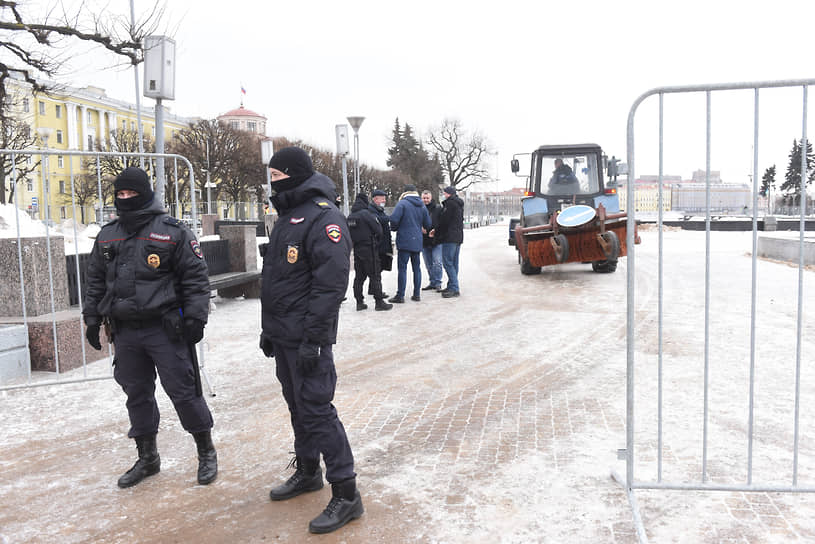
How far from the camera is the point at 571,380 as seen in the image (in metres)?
5.81

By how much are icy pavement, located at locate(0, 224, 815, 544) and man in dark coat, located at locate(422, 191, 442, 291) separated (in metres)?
3.36

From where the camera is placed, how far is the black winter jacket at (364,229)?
9.42 meters

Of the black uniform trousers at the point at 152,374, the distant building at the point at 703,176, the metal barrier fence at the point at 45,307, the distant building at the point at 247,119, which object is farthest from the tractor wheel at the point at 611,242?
the distant building at the point at 247,119

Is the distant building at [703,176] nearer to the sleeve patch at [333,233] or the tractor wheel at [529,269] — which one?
the sleeve patch at [333,233]

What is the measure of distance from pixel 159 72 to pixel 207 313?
17.4ft

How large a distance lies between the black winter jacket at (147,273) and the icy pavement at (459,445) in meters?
1.06

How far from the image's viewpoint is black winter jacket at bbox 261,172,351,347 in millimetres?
3207

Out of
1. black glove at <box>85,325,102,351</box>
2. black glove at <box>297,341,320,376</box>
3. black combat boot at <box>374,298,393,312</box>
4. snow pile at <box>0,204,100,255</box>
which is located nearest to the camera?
black glove at <box>297,341,320,376</box>

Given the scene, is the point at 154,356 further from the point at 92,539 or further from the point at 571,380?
the point at 571,380

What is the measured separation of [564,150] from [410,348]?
8.39 m

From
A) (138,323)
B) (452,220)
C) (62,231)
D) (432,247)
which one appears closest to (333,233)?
(138,323)

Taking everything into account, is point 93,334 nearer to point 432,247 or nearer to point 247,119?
point 432,247

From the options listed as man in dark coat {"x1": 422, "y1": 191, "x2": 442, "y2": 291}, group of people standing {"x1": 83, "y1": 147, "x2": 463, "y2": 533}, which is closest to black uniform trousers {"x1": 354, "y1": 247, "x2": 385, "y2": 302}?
man in dark coat {"x1": 422, "y1": 191, "x2": 442, "y2": 291}

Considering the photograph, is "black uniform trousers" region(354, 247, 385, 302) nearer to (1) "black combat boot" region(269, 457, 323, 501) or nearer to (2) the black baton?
(2) the black baton
